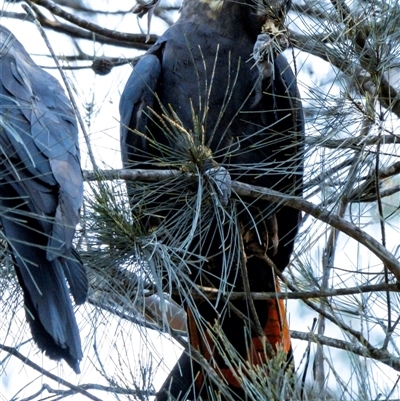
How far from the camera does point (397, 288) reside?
2496mm

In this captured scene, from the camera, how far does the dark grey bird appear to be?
7.11 feet

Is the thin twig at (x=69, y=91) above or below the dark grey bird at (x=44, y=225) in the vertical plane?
above

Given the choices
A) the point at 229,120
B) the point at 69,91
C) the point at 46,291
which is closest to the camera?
the point at 46,291

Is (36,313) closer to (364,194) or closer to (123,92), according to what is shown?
(364,194)

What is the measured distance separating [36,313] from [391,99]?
1082 millimetres

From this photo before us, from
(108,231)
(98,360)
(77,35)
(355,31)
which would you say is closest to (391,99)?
(355,31)

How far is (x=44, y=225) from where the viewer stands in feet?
7.34

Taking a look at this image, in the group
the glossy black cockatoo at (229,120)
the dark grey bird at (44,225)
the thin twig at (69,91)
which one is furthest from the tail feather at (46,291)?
the glossy black cockatoo at (229,120)

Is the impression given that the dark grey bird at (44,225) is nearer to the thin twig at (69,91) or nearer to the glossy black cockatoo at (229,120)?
the thin twig at (69,91)

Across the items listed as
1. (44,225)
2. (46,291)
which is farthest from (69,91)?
(46,291)

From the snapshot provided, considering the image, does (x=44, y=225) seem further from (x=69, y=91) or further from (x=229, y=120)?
(x=229, y=120)


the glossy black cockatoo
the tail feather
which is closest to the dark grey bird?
the tail feather

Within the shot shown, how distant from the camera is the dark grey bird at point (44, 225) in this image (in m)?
2.17

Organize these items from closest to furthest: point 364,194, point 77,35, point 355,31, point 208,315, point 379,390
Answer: point 379,390 < point 355,31 < point 364,194 < point 208,315 < point 77,35
